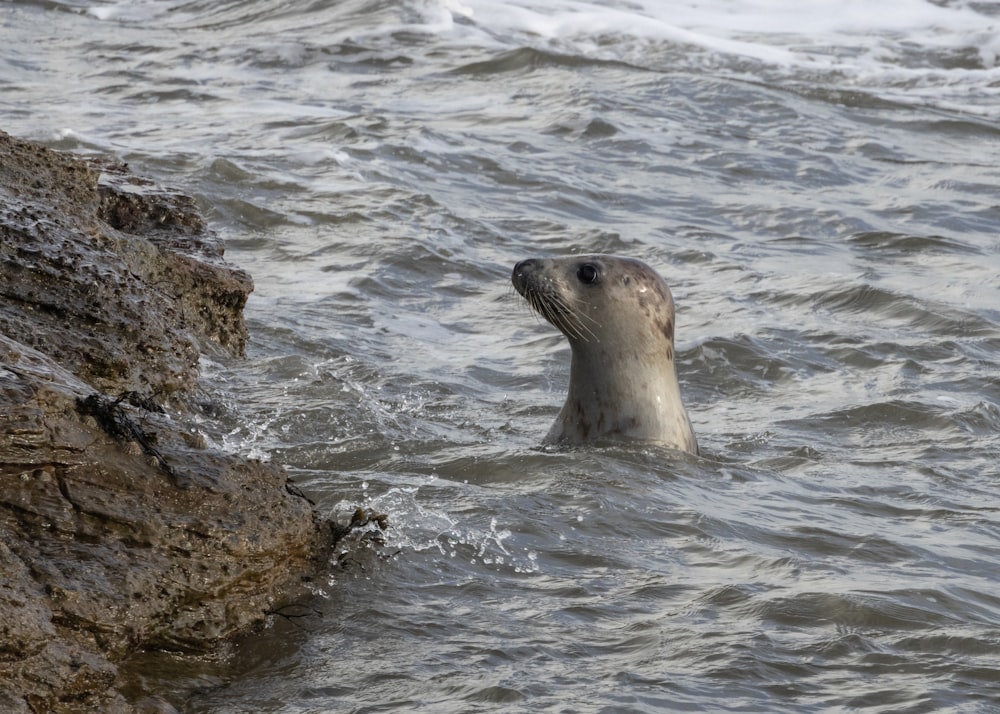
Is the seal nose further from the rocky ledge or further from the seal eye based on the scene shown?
the rocky ledge

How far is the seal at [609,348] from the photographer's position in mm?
6148

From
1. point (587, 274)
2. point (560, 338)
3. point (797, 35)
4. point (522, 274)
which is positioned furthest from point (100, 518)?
point (797, 35)

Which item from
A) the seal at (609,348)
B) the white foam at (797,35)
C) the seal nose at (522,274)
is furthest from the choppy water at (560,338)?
the seal nose at (522,274)

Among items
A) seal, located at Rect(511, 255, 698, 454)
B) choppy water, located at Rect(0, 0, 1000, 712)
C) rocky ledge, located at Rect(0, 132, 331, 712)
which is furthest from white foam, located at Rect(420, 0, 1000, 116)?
rocky ledge, located at Rect(0, 132, 331, 712)

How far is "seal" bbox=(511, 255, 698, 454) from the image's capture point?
6148 mm

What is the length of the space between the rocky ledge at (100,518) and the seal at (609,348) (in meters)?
2.05

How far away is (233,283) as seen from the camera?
6.05 m

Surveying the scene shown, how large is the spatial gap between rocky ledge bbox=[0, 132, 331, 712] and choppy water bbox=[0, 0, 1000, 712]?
0.15m

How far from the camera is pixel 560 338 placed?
7.95 m

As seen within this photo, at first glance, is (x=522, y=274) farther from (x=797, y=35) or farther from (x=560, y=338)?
(x=797, y=35)

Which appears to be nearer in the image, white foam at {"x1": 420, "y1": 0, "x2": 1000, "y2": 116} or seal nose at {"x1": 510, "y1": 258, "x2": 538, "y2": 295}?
seal nose at {"x1": 510, "y1": 258, "x2": 538, "y2": 295}

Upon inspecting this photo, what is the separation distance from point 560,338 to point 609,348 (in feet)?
5.67

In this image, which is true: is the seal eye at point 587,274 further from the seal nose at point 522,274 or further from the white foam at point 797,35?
the white foam at point 797,35

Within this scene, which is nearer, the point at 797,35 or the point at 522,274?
the point at 522,274
